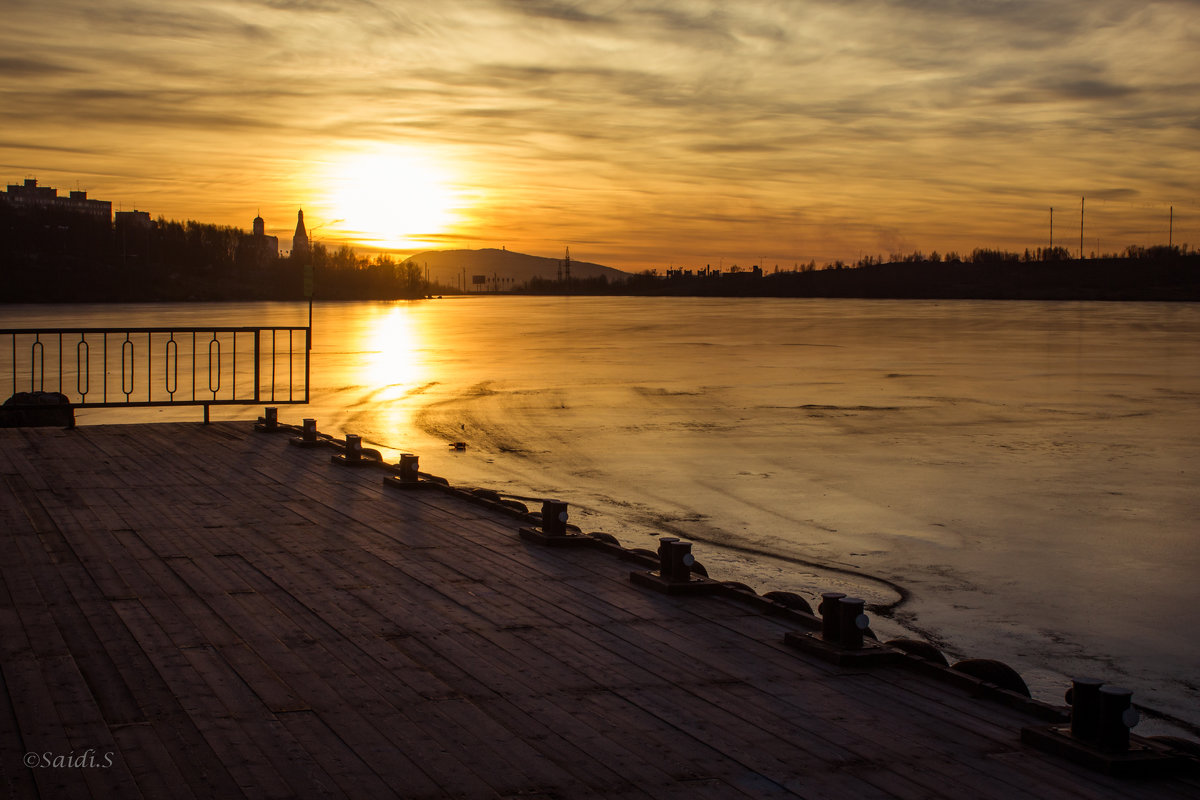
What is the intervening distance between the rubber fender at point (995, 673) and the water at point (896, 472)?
1.73 meters

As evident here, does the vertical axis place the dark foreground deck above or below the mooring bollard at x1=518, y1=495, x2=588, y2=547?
below

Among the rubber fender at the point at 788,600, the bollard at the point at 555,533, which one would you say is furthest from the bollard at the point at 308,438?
the rubber fender at the point at 788,600

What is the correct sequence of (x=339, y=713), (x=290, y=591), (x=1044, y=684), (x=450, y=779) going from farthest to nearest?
(x=1044, y=684) < (x=290, y=591) < (x=339, y=713) < (x=450, y=779)

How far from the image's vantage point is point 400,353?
39281mm

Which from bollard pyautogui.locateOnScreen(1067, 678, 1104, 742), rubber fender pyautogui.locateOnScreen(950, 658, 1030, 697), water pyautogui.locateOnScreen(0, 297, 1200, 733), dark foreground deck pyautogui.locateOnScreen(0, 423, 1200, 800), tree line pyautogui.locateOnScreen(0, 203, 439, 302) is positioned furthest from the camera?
tree line pyautogui.locateOnScreen(0, 203, 439, 302)

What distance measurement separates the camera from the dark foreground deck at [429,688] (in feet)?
11.2

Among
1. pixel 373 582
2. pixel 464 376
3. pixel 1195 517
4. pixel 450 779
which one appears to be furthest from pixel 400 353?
pixel 450 779

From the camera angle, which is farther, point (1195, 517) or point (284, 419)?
point (284, 419)

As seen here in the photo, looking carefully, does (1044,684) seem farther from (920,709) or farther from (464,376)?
(464,376)

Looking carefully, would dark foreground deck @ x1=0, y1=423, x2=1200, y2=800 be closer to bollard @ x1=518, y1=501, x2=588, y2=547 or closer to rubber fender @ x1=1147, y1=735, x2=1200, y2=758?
bollard @ x1=518, y1=501, x2=588, y2=547

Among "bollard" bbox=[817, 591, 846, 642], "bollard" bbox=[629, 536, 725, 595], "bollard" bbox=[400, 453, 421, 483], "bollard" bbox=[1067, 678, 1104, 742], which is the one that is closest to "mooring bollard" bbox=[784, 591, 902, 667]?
"bollard" bbox=[817, 591, 846, 642]

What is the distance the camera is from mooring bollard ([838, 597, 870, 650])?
4.72m

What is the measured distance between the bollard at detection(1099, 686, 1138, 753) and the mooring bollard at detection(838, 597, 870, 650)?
1.23 m

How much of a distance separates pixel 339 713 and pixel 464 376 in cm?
2517
